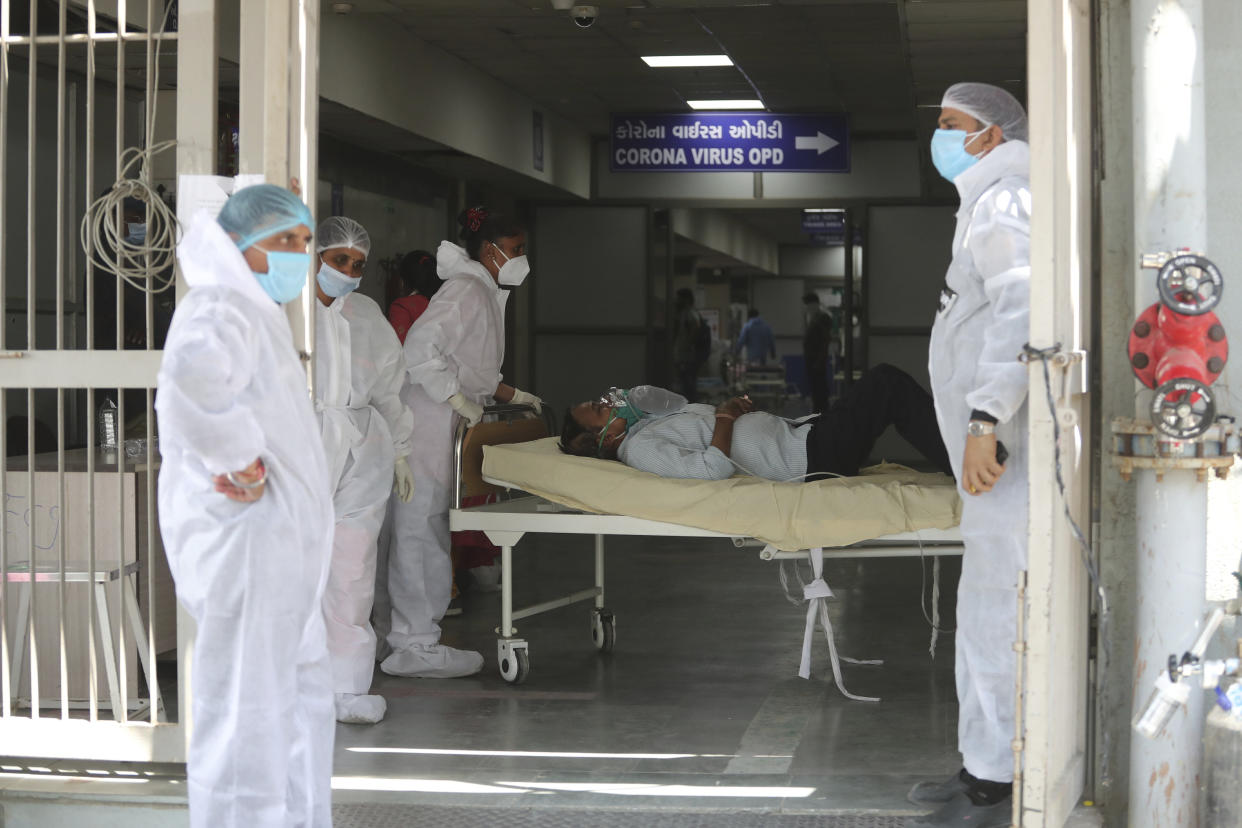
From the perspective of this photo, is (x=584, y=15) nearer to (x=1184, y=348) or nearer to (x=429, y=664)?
(x=429, y=664)

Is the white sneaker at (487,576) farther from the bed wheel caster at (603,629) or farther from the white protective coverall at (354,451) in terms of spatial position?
the white protective coverall at (354,451)

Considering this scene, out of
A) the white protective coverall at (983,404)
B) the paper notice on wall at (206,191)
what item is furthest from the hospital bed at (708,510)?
the paper notice on wall at (206,191)

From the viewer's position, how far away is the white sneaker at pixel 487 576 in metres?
6.98

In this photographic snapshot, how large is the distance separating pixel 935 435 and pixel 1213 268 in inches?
90.2

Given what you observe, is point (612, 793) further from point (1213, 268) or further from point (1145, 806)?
point (1213, 268)

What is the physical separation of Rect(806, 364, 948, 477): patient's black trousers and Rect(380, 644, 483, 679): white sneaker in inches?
60.1

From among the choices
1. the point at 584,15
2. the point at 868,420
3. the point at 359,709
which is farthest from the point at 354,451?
the point at 584,15

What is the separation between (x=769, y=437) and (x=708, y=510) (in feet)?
2.43

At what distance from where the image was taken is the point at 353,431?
4508 mm

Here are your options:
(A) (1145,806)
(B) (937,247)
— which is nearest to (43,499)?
(A) (1145,806)

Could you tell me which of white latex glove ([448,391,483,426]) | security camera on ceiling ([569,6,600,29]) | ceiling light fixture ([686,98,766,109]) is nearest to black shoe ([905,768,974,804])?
white latex glove ([448,391,483,426])

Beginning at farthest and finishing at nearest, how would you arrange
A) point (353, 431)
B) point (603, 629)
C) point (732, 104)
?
point (732, 104) < point (603, 629) < point (353, 431)

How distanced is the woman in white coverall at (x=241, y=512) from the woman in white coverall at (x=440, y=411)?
7.67ft

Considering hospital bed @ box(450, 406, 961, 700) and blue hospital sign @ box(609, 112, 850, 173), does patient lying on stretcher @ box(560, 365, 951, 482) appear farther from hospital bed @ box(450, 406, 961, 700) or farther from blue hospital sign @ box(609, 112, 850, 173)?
blue hospital sign @ box(609, 112, 850, 173)
